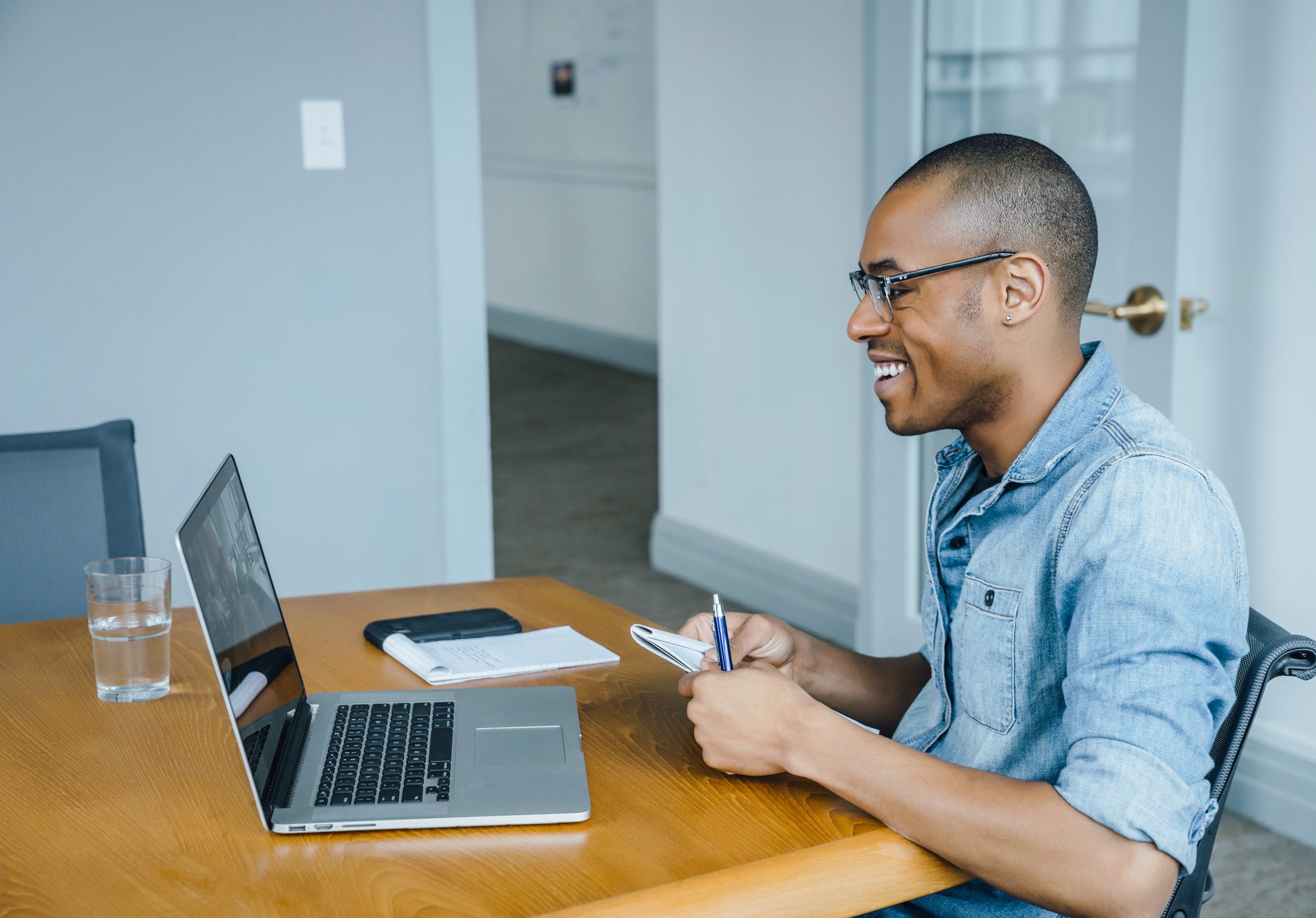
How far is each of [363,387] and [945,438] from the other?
1.27 meters

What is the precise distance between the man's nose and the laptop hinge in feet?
2.01

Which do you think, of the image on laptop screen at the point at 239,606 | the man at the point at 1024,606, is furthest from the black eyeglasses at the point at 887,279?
the image on laptop screen at the point at 239,606

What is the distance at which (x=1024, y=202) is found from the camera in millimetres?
1171

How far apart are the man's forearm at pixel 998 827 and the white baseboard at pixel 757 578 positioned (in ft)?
7.89

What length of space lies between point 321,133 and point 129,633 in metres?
1.44

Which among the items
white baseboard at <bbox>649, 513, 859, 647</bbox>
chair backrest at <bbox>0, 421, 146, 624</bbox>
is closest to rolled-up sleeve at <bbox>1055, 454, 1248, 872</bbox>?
chair backrest at <bbox>0, 421, 146, 624</bbox>

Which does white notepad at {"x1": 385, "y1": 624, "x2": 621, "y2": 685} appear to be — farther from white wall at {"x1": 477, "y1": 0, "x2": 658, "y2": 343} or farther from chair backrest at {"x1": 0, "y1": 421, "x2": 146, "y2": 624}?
white wall at {"x1": 477, "y1": 0, "x2": 658, "y2": 343}

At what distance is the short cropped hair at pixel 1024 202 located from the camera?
45.9 inches

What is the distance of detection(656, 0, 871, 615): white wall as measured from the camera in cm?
339

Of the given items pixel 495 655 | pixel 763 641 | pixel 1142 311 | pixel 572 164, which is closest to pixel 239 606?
pixel 495 655

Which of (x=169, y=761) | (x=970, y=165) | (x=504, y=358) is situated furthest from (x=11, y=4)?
(x=504, y=358)

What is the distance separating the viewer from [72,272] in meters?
2.41

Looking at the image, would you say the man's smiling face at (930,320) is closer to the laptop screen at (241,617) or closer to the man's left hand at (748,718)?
the man's left hand at (748,718)

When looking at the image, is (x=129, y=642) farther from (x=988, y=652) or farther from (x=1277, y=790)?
(x=1277, y=790)
